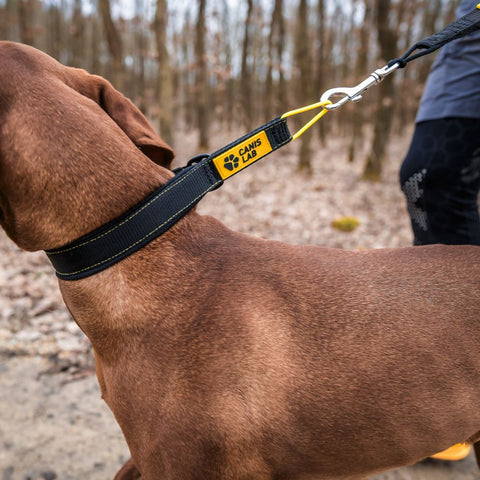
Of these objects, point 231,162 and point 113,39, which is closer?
point 231,162

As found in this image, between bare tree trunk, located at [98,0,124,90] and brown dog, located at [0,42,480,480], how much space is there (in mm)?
9800

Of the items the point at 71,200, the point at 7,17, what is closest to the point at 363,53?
the point at 7,17

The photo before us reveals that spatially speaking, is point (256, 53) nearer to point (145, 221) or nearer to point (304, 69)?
point (304, 69)

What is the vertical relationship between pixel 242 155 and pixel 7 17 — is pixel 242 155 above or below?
below

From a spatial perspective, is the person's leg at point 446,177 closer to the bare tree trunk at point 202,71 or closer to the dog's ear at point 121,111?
the dog's ear at point 121,111

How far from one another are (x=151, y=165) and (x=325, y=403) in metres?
1.04

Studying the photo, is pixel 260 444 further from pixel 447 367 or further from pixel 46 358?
pixel 46 358

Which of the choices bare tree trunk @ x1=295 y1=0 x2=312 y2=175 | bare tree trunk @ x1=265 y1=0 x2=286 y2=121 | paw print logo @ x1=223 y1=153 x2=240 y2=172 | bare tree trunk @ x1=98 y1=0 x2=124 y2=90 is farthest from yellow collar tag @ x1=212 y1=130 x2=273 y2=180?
bare tree trunk @ x1=265 y1=0 x2=286 y2=121

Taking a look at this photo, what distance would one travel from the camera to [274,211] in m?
9.40

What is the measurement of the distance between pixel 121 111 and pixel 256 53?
2883 centimetres

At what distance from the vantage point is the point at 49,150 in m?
1.37

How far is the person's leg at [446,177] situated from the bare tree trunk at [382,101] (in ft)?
32.7

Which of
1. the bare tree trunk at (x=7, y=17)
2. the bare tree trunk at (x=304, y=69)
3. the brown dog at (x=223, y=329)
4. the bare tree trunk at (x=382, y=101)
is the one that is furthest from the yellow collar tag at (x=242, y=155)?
the bare tree trunk at (x=7, y=17)

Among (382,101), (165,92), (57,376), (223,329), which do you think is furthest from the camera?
(382,101)
